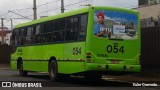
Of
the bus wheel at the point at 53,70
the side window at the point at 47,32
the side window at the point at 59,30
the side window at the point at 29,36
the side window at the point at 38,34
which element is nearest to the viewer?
the side window at the point at 59,30

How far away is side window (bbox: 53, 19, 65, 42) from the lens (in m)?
20.4

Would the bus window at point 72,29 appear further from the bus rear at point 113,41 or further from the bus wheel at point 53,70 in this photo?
the bus wheel at point 53,70

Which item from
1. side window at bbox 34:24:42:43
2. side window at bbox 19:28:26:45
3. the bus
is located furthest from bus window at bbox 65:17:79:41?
side window at bbox 19:28:26:45

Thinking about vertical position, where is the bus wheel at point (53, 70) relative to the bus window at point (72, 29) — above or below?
below

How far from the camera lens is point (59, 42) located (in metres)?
20.6

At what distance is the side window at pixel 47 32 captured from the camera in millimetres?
21766

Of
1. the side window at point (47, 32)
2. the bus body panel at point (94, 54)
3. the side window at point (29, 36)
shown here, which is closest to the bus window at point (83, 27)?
the bus body panel at point (94, 54)

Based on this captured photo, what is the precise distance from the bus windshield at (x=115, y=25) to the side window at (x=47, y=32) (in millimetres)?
4195

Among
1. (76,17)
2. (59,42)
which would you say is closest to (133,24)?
A: (76,17)

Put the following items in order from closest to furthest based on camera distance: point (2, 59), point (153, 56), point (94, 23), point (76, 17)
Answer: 1. point (94, 23)
2. point (76, 17)
3. point (153, 56)
4. point (2, 59)

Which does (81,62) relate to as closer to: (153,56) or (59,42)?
(59,42)

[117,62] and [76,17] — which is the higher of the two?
[76,17]

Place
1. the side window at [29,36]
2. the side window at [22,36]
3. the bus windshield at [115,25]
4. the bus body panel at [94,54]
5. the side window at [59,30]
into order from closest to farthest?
the bus body panel at [94,54], the bus windshield at [115,25], the side window at [59,30], the side window at [29,36], the side window at [22,36]

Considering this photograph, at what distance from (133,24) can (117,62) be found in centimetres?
191
